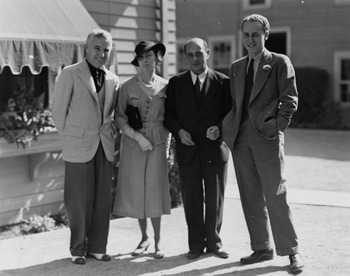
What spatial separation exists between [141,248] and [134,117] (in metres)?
1.23

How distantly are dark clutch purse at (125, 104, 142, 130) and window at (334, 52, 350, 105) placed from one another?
46.1 feet

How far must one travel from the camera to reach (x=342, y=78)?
18.3m

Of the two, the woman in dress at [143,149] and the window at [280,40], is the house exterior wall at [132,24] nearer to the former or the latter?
the woman in dress at [143,149]

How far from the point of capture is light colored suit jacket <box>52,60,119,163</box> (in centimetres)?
488

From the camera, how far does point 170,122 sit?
5098 millimetres

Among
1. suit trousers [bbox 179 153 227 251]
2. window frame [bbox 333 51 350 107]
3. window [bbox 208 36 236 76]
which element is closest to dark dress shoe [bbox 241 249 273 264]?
suit trousers [bbox 179 153 227 251]

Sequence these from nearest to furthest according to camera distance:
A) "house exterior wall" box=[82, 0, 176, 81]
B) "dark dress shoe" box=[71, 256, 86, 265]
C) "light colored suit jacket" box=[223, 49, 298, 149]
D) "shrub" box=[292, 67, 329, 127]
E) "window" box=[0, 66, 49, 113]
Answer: "light colored suit jacket" box=[223, 49, 298, 149] < "dark dress shoe" box=[71, 256, 86, 265] < "window" box=[0, 66, 49, 113] < "house exterior wall" box=[82, 0, 176, 81] < "shrub" box=[292, 67, 329, 127]

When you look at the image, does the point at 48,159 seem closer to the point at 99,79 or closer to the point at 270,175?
the point at 99,79

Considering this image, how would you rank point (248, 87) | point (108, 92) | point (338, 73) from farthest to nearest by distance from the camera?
point (338, 73) → point (108, 92) → point (248, 87)

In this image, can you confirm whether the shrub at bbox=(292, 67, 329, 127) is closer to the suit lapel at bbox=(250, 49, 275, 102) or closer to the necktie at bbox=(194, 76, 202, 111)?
the necktie at bbox=(194, 76, 202, 111)

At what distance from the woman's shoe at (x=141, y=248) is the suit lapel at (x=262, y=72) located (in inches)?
67.1

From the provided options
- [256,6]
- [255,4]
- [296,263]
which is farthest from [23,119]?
[255,4]

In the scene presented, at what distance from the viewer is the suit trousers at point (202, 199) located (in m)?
5.10

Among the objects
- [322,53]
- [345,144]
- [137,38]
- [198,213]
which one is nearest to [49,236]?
[198,213]
